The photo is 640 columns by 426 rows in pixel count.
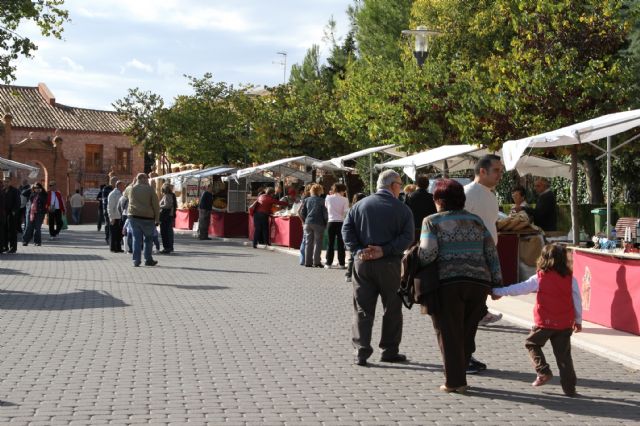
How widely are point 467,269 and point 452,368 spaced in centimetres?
72

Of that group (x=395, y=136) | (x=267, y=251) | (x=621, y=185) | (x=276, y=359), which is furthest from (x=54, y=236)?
(x=276, y=359)

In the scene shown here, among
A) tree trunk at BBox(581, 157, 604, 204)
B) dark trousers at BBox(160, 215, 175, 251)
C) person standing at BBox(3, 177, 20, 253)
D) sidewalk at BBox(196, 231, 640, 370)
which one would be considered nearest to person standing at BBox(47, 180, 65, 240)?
person standing at BBox(3, 177, 20, 253)

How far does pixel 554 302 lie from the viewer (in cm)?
798

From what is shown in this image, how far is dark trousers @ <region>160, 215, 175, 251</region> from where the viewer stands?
2569cm

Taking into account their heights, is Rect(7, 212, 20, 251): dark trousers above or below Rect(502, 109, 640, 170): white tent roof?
below

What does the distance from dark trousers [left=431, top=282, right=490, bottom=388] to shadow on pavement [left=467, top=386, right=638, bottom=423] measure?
8.5 inches

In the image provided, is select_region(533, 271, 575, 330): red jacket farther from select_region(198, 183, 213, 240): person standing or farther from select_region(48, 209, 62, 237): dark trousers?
select_region(48, 209, 62, 237): dark trousers

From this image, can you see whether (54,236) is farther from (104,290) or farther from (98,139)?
(98,139)

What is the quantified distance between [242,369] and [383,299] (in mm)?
1393

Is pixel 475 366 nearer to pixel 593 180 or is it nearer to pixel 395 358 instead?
pixel 395 358

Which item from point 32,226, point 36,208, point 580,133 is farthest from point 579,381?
point 32,226

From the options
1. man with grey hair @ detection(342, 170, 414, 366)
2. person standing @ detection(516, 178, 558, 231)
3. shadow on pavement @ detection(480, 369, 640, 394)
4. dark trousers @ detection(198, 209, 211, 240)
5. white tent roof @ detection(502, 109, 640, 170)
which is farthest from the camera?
dark trousers @ detection(198, 209, 211, 240)

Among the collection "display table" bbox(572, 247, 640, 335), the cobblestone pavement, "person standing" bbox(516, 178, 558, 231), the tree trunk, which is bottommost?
the cobblestone pavement

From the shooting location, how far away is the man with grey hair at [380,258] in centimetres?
915
